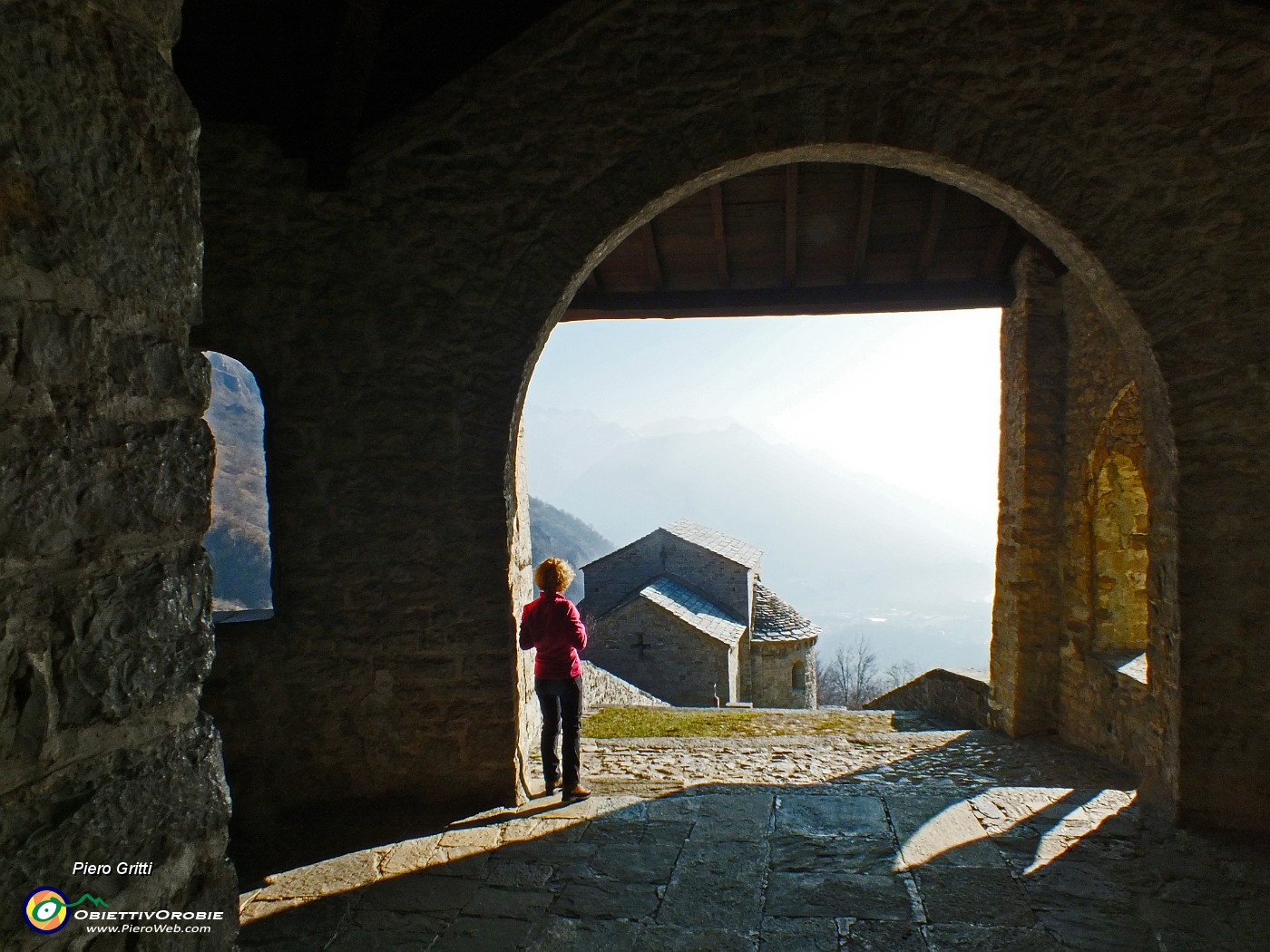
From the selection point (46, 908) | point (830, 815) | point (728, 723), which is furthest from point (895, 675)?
point (46, 908)

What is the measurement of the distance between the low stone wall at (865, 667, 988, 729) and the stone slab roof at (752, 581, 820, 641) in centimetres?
1214

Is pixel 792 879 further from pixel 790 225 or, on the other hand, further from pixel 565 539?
pixel 565 539

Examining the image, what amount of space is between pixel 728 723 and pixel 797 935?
3.98 m

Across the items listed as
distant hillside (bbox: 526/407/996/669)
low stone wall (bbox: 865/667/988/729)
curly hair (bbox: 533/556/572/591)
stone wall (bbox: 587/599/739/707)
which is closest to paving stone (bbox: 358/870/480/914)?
curly hair (bbox: 533/556/572/591)

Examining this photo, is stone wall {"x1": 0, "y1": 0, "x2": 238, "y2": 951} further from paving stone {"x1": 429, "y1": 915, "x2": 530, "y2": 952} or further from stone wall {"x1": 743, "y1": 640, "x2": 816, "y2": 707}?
stone wall {"x1": 743, "y1": 640, "x2": 816, "y2": 707}

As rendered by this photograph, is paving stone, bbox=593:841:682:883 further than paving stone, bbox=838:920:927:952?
Yes

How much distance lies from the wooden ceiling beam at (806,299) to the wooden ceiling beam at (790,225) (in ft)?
0.70

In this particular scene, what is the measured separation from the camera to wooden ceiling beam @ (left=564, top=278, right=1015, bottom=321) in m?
6.30

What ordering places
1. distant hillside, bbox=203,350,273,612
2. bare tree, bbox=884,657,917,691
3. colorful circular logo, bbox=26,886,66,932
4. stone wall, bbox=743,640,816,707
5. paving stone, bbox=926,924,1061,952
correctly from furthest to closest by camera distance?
bare tree, bbox=884,657,917,691 → distant hillside, bbox=203,350,273,612 → stone wall, bbox=743,640,816,707 → paving stone, bbox=926,924,1061,952 → colorful circular logo, bbox=26,886,66,932

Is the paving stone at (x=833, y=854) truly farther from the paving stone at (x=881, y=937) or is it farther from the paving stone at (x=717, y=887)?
the paving stone at (x=881, y=937)

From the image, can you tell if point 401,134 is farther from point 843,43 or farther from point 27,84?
point 27,84

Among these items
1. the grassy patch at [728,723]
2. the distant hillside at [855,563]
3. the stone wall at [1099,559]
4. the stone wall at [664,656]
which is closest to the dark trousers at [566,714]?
the grassy patch at [728,723]

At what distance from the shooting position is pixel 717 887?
3.28m

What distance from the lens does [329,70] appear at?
144 inches
